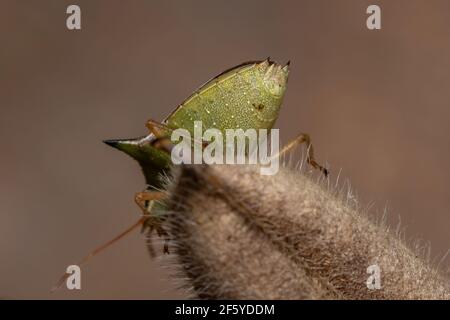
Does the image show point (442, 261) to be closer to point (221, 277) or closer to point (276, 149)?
point (276, 149)

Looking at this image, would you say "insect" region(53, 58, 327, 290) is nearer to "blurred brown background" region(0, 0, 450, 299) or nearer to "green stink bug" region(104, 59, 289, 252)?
"green stink bug" region(104, 59, 289, 252)

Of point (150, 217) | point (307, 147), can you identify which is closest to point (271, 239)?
point (150, 217)

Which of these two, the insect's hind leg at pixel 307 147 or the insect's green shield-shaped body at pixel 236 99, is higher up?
the insect's green shield-shaped body at pixel 236 99

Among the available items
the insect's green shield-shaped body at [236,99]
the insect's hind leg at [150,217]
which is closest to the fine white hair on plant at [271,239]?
the insect's hind leg at [150,217]

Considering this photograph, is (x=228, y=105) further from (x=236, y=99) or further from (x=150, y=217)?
(x=150, y=217)

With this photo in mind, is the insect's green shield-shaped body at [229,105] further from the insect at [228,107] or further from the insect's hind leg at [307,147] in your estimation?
the insect's hind leg at [307,147]
